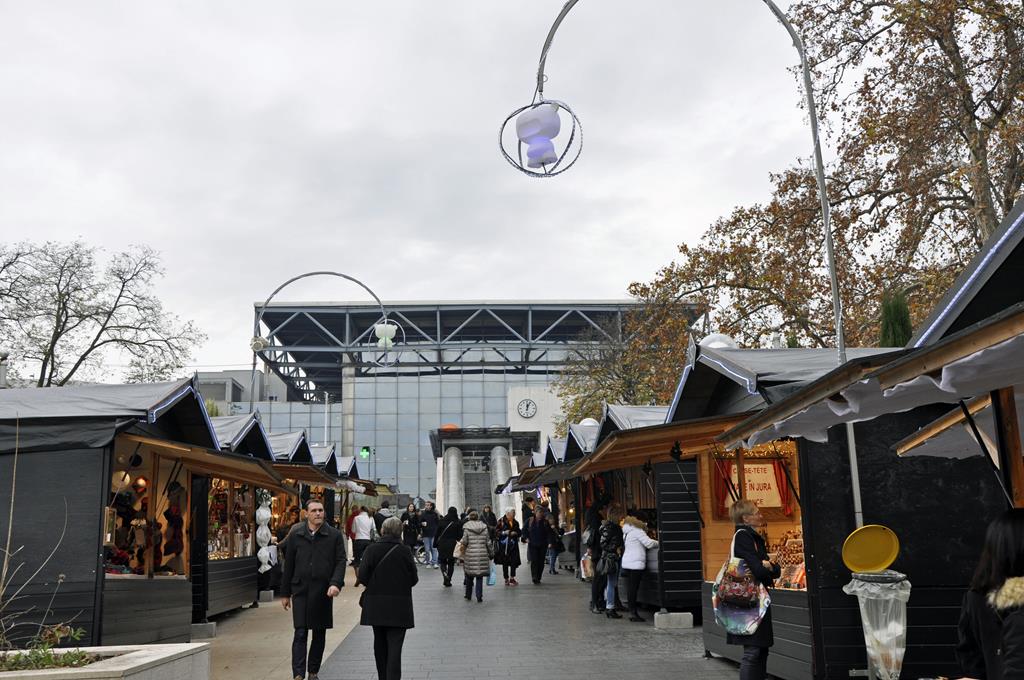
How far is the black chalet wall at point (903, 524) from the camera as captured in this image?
8.23m

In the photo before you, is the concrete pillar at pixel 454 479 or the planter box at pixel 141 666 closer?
the planter box at pixel 141 666

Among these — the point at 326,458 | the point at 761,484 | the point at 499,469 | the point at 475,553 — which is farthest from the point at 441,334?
the point at 761,484

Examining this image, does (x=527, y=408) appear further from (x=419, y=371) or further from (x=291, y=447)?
(x=291, y=447)

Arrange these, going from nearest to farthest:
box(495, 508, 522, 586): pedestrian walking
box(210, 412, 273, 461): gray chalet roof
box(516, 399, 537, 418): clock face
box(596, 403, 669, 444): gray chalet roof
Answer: box(210, 412, 273, 461): gray chalet roof, box(596, 403, 669, 444): gray chalet roof, box(495, 508, 522, 586): pedestrian walking, box(516, 399, 537, 418): clock face

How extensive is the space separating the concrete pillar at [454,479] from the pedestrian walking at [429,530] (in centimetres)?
2082

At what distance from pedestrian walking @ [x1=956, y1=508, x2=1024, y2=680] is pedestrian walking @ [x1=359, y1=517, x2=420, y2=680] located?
16.3ft

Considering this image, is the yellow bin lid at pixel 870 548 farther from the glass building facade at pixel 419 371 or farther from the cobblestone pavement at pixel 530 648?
the glass building facade at pixel 419 371

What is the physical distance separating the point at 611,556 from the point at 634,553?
802 mm

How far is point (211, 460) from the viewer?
11.2 meters

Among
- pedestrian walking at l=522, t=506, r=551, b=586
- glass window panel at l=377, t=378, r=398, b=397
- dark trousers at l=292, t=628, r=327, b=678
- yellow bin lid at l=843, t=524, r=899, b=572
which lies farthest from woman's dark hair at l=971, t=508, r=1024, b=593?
glass window panel at l=377, t=378, r=398, b=397

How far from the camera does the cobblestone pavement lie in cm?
995

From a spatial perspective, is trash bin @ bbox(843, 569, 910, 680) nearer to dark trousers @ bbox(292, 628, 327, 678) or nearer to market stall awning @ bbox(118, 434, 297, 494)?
dark trousers @ bbox(292, 628, 327, 678)

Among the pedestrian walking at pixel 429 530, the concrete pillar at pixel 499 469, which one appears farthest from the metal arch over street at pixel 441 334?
the pedestrian walking at pixel 429 530

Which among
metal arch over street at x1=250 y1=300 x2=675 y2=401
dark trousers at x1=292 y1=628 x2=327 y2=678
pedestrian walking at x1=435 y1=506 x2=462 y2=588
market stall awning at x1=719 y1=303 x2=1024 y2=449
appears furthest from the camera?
metal arch over street at x1=250 y1=300 x2=675 y2=401
